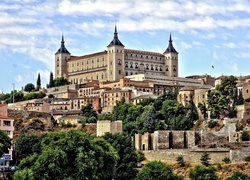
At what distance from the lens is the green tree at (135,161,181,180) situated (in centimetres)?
5869

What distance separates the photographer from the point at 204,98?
9125 cm

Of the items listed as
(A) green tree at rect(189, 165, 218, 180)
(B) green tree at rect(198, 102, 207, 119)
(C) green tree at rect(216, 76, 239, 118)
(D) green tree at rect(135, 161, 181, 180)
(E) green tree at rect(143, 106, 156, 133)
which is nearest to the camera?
(A) green tree at rect(189, 165, 218, 180)

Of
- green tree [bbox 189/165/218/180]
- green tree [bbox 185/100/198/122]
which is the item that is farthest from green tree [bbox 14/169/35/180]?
green tree [bbox 185/100/198/122]

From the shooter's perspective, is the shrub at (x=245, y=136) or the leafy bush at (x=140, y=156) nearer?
the leafy bush at (x=140, y=156)

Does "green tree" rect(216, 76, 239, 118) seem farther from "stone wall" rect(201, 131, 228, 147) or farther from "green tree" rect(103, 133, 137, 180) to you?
"green tree" rect(103, 133, 137, 180)

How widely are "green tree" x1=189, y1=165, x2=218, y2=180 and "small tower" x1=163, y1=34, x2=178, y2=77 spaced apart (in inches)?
3163

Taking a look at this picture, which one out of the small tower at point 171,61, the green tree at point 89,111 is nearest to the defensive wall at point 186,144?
the green tree at point 89,111

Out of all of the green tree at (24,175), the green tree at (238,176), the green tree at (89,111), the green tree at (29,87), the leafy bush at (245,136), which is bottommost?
the green tree at (238,176)

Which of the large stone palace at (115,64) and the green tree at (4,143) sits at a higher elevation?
the large stone palace at (115,64)

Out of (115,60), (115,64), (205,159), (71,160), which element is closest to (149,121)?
(205,159)

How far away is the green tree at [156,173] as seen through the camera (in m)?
58.7

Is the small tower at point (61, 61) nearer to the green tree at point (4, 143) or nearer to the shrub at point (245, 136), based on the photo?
the shrub at point (245, 136)

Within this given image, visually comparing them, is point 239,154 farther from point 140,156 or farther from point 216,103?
point 216,103

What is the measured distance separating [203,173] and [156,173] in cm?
364
